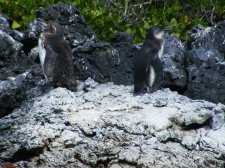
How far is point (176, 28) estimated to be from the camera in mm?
11289

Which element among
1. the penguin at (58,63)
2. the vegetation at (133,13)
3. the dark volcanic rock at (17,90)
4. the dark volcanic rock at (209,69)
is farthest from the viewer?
the vegetation at (133,13)

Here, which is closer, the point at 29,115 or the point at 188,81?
the point at 29,115

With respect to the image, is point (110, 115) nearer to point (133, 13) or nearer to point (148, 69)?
point (148, 69)

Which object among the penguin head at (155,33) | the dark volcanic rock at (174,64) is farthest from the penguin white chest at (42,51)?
the dark volcanic rock at (174,64)

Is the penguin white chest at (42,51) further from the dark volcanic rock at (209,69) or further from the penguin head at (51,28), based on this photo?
the dark volcanic rock at (209,69)

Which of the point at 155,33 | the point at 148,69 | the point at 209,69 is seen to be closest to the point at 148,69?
the point at 148,69

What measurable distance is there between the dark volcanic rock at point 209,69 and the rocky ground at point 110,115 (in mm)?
12

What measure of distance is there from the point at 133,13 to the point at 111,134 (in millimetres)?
5233

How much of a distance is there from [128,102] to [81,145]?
2.82 ft

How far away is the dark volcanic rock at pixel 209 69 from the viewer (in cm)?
874

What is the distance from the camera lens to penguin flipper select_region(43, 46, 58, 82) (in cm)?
838

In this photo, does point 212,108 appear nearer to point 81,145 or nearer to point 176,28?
point 81,145

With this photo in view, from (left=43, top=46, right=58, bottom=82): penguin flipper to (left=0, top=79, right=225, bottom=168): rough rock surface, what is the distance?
2.24 feet

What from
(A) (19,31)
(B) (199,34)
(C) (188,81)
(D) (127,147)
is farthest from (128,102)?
(A) (19,31)
